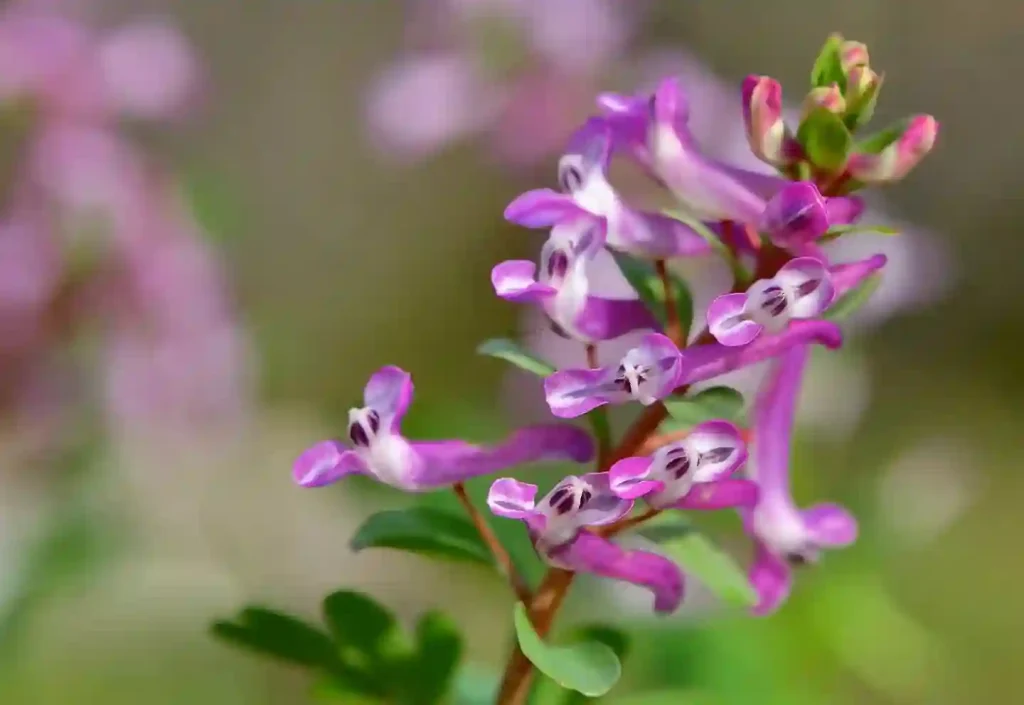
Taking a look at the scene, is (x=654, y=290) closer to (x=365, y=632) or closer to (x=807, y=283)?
(x=807, y=283)

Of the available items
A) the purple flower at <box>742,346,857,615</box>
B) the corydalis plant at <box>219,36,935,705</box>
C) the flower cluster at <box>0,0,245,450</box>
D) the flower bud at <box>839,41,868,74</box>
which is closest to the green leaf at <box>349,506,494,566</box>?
the corydalis plant at <box>219,36,935,705</box>

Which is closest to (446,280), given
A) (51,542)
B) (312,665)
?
(51,542)

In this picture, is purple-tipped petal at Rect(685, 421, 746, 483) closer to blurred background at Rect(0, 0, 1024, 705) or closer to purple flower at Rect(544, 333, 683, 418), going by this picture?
purple flower at Rect(544, 333, 683, 418)

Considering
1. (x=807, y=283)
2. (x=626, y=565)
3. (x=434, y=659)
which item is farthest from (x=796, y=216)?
(x=434, y=659)

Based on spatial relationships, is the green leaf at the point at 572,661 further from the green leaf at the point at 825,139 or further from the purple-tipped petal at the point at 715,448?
the green leaf at the point at 825,139

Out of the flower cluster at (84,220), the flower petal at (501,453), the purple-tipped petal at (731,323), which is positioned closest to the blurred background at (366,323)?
the flower cluster at (84,220)

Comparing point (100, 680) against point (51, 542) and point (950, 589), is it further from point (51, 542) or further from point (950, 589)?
point (950, 589)
